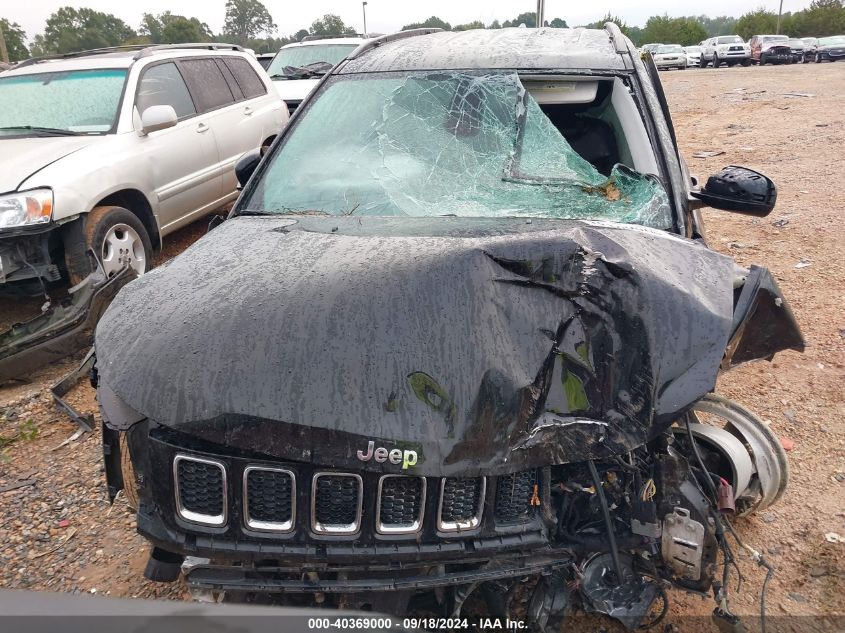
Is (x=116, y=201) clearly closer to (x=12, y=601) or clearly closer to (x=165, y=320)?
(x=165, y=320)

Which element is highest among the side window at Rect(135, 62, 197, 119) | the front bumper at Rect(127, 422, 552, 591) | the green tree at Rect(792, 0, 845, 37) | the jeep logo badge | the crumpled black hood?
the green tree at Rect(792, 0, 845, 37)

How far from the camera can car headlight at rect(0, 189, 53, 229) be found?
4.00 metres

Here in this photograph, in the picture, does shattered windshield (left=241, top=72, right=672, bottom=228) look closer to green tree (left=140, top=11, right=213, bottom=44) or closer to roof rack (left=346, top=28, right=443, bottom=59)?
roof rack (left=346, top=28, right=443, bottom=59)

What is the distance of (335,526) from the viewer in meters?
1.67

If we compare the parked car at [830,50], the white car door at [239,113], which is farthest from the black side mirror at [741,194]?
the parked car at [830,50]

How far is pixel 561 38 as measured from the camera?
11.2 feet

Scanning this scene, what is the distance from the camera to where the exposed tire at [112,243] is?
14.5 ft

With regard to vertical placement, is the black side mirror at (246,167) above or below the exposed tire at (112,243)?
above

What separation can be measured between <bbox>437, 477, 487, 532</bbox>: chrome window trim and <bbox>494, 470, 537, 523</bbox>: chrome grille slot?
0.05 metres

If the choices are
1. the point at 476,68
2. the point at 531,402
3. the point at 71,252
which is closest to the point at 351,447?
the point at 531,402

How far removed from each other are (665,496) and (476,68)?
224 cm

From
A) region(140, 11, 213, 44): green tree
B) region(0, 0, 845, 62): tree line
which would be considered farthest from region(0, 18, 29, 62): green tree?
region(140, 11, 213, 44): green tree

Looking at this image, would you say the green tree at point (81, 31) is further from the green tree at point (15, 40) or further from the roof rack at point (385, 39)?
the roof rack at point (385, 39)

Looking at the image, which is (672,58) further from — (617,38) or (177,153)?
(617,38)
